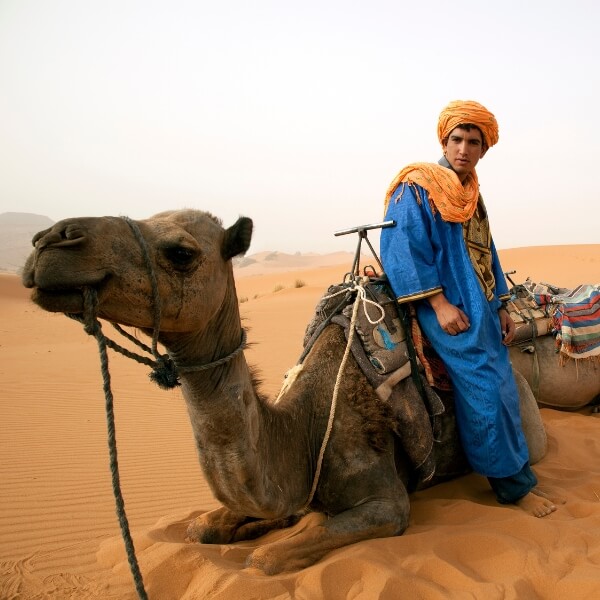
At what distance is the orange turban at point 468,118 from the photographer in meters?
3.83

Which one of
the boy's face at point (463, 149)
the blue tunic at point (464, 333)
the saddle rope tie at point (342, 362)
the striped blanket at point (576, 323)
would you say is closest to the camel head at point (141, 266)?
the saddle rope tie at point (342, 362)

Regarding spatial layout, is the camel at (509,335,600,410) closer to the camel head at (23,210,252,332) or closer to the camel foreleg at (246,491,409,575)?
the camel foreleg at (246,491,409,575)

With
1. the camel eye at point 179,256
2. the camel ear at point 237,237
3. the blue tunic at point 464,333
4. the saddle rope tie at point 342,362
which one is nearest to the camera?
the camel eye at point 179,256

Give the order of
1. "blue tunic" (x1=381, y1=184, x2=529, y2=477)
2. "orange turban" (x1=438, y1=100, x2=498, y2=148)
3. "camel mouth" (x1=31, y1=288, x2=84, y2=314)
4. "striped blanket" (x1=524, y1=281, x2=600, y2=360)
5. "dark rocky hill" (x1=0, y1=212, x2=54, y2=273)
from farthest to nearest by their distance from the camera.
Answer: "dark rocky hill" (x1=0, y1=212, x2=54, y2=273), "striped blanket" (x1=524, y1=281, x2=600, y2=360), "orange turban" (x1=438, y1=100, x2=498, y2=148), "blue tunic" (x1=381, y1=184, x2=529, y2=477), "camel mouth" (x1=31, y1=288, x2=84, y2=314)

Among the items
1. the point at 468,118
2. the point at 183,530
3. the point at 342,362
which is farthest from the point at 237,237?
the point at 468,118

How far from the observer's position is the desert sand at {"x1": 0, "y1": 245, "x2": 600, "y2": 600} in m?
2.60

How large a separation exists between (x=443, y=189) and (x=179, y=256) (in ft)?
→ 6.87

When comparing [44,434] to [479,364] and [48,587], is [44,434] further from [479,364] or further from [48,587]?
[479,364]

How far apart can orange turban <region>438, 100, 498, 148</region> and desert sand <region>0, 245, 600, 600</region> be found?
2193 mm

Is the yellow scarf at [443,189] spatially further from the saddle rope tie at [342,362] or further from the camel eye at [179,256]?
the camel eye at [179,256]

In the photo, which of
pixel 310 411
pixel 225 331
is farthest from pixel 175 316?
pixel 310 411

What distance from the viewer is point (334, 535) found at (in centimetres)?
287

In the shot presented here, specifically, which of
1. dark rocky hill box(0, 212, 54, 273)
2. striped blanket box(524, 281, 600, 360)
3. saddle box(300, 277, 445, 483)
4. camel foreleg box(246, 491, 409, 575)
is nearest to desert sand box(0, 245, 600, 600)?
camel foreleg box(246, 491, 409, 575)

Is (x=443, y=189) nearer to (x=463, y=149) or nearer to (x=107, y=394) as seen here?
(x=463, y=149)
